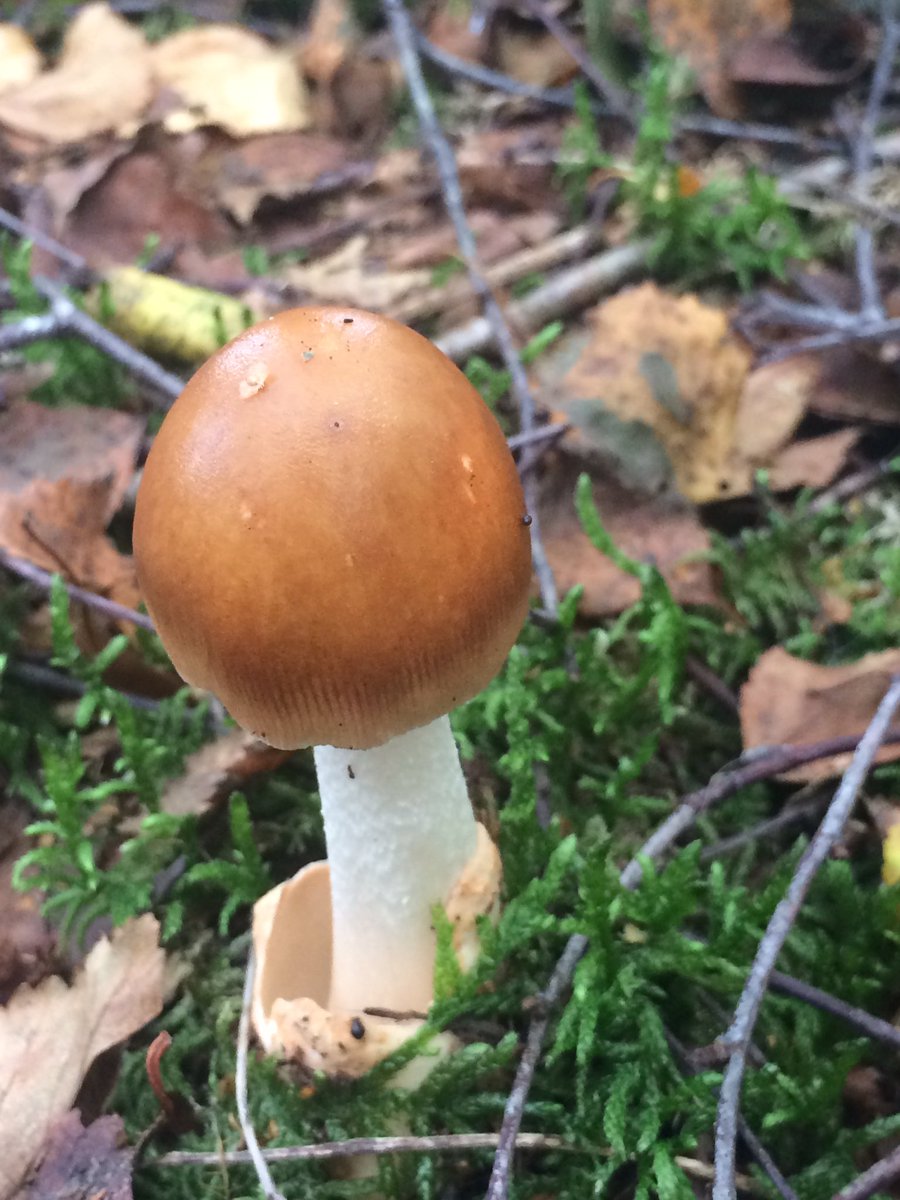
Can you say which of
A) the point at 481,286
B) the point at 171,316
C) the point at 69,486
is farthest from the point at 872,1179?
the point at 171,316

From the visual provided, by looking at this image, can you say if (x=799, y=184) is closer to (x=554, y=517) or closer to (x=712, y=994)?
(x=554, y=517)

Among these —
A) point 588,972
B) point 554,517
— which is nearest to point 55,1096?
point 588,972

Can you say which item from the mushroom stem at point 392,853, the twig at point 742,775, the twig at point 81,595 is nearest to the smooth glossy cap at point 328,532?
the mushroom stem at point 392,853

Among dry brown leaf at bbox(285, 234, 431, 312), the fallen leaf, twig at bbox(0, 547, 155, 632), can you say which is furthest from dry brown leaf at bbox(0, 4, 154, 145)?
the fallen leaf

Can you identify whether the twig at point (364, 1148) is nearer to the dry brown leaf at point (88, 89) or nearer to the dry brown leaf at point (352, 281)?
the dry brown leaf at point (352, 281)

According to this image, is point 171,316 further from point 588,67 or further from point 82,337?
point 588,67

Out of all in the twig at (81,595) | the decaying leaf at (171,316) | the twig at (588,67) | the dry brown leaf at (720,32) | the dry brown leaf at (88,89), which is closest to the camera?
the twig at (81,595)
